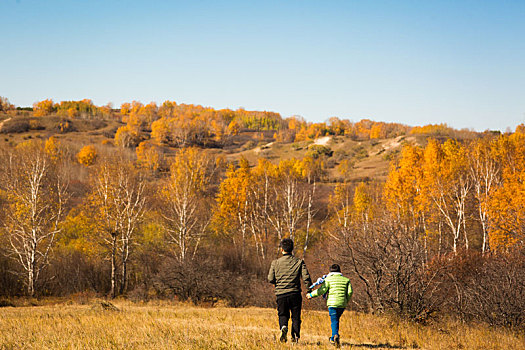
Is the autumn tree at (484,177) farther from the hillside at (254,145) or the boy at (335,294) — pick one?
the hillside at (254,145)

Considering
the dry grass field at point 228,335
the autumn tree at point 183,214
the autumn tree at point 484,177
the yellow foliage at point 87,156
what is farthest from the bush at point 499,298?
the yellow foliage at point 87,156

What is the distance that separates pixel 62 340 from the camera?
8453mm

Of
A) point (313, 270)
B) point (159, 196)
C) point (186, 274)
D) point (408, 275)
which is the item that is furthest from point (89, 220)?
point (408, 275)

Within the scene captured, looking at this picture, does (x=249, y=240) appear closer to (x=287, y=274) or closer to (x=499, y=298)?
(x=499, y=298)

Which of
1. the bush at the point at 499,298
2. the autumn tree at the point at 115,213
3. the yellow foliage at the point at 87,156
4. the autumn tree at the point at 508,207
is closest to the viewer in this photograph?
the bush at the point at 499,298

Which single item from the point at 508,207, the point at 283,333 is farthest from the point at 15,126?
the point at 283,333

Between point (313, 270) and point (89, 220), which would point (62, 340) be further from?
point (89, 220)

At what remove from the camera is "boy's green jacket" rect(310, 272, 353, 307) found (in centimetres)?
814

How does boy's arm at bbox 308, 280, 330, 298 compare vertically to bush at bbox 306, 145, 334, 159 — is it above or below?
below

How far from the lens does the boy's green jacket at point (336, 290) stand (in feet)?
26.7

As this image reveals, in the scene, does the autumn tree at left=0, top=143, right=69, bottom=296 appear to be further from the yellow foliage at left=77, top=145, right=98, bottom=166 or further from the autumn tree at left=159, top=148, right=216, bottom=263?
the yellow foliage at left=77, top=145, right=98, bottom=166

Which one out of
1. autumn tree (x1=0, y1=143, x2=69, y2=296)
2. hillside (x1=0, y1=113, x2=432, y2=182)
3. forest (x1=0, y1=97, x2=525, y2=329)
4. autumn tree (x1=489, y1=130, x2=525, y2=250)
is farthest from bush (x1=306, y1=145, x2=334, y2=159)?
autumn tree (x1=0, y1=143, x2=69, y2=296)

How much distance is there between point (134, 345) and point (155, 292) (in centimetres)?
2410

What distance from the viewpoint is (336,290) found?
8.20 meters
